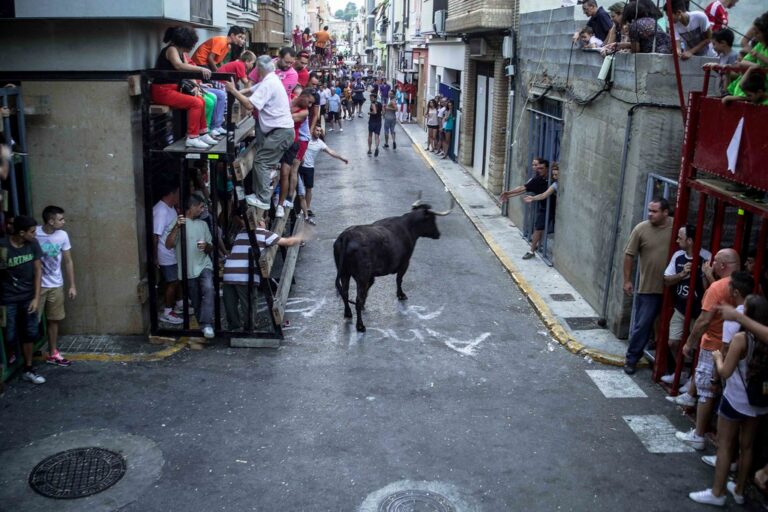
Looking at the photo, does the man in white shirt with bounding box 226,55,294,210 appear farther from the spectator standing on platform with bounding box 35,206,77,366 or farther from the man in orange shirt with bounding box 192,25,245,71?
the spectator standing on platform with bounding box 35,206,77,366

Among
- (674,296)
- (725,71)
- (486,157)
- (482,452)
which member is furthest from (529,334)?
(486,157)

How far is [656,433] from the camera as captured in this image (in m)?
7.33

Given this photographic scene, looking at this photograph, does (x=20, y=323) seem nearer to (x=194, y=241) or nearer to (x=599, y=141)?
(x=194, y=241)

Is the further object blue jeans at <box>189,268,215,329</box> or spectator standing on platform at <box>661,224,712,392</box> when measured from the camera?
blue jeans at <box>189,268,215,329</box>

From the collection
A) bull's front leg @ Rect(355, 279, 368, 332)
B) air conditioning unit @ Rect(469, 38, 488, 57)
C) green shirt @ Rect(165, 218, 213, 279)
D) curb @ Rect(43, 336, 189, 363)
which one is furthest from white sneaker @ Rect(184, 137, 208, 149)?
air conditioning unit @ Rect(469, 38, 488, 57)

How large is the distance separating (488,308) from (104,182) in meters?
5.58

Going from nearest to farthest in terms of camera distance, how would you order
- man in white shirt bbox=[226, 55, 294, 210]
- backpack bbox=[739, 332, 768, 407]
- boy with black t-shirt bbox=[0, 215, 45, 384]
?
backpack bbox=[739, 332, 768, 407], boy with black t-shirt bbox=[0, 215, 45, 384], man in white shirt bbox=[226, 55, 294, 210]

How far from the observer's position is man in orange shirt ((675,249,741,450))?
21.6ft

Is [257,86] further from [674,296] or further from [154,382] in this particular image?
[674,296]

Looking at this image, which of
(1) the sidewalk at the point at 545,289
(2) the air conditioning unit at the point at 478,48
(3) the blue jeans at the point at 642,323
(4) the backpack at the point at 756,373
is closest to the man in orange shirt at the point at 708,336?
(4) the backpack at the point at 756,373

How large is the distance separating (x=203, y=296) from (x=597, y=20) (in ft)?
24.0

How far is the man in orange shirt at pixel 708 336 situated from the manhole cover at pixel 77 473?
5277 mm

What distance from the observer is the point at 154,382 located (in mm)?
8266

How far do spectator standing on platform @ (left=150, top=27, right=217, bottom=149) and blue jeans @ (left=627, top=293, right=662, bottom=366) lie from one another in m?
5.46
